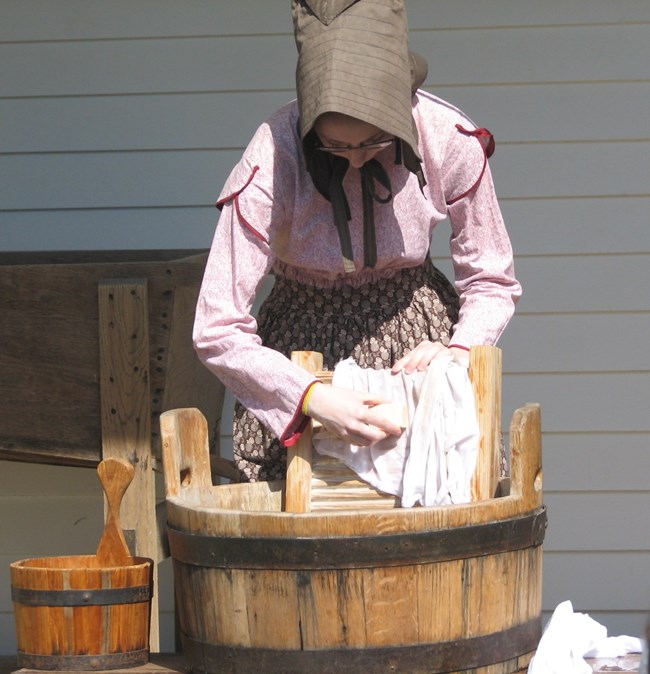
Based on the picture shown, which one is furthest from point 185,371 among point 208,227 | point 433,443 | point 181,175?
point 433,443

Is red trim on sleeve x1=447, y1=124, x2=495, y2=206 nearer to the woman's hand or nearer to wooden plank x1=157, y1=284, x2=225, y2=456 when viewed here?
the woman's hand

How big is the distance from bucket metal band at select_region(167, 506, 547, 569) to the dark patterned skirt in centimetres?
51

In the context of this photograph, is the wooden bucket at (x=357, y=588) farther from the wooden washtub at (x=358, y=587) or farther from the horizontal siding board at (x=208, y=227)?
the horizontal siding board at (x=208, y=227)

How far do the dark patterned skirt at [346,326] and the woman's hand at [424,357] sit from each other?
0.53 ft

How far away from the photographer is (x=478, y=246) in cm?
255

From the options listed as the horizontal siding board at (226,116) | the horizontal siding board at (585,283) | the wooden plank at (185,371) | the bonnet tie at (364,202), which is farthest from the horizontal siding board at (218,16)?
the bonnet tie at (364,202)

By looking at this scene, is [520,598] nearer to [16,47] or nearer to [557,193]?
[557,193]

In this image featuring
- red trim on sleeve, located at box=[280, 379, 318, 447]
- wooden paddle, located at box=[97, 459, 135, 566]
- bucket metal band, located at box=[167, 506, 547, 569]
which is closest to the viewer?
bucket metal band, located at box=[167, 506, 547, 569]

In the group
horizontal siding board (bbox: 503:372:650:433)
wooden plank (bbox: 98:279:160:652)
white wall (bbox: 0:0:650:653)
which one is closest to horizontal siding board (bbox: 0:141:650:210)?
white wall (bbox: 0:0:650:653)

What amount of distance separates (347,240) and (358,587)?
28.3 inches

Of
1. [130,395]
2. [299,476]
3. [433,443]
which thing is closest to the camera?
[433,443]

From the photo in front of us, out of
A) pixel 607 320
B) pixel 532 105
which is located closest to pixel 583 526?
pixel 607 320

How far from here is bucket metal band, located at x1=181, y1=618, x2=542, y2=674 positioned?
2068mm

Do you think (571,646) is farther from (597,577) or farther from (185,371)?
(597,577)
